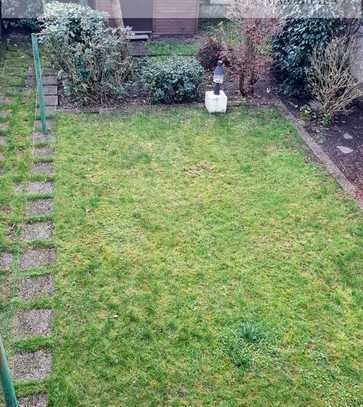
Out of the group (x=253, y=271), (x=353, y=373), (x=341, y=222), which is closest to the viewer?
(x=353, y=373)

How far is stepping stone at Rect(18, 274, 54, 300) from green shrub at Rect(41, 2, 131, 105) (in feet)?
11.8

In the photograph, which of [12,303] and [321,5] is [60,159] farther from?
[321,5]

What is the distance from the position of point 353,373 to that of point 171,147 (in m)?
3.67

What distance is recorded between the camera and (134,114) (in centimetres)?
699

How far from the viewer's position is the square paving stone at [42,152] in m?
6.00

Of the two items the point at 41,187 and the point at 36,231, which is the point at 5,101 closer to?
the point at 41,187

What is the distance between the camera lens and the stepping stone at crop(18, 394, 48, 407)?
3361mm

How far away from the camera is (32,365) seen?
3611 mm

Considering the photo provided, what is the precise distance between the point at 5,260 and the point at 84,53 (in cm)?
372

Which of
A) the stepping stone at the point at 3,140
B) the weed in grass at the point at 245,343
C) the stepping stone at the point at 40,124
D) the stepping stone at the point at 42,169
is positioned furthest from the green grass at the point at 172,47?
the weed in grass at the point at 245,343

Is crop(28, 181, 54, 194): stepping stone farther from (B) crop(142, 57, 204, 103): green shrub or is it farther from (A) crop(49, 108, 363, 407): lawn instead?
(B) crop(142, 57, 204, 103): green shrub

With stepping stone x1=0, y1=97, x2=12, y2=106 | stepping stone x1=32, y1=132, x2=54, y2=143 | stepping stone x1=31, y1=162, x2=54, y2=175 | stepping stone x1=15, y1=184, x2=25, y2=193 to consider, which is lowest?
stepping stone x1=15, y1=184, x2=25, y2=193

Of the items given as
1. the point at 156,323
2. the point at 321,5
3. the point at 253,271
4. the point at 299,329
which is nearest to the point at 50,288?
the point at 156,323

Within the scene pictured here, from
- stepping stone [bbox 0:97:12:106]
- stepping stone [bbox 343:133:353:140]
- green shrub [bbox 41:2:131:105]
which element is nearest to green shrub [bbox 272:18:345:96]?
stepping stone [bbox 343:133:353:140]
